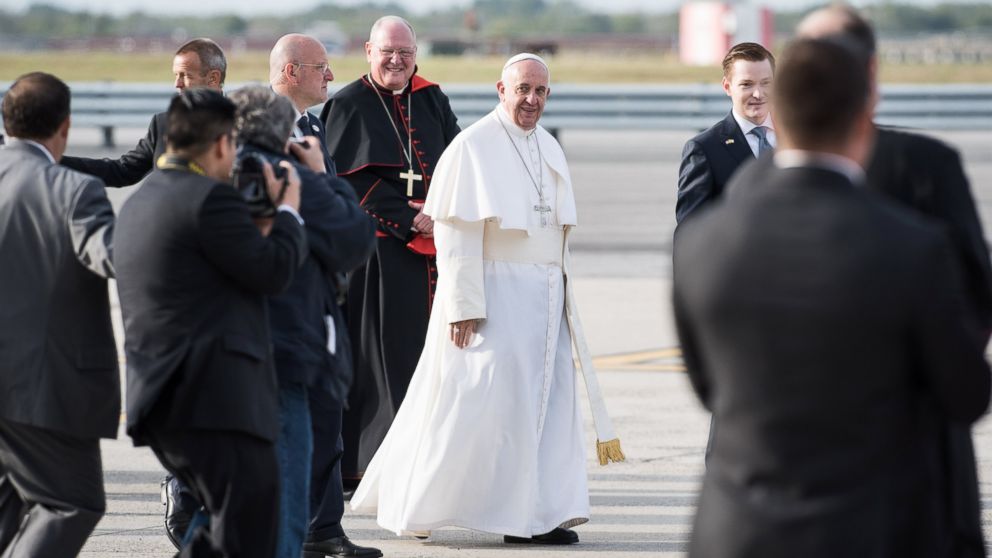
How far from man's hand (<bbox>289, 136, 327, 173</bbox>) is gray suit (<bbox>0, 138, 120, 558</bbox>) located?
0.57 meters

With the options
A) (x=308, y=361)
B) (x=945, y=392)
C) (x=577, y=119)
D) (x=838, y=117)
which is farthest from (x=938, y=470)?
(x=577, y=119)

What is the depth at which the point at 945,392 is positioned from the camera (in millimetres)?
2965

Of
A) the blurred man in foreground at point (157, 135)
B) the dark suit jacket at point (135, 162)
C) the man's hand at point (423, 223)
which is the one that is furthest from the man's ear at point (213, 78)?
the man's hand at point (423, 223)

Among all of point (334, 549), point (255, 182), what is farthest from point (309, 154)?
point (334, 549)

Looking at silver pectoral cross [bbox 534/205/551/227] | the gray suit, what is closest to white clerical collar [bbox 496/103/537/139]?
silver pectoral cross [bbox 534/205/551/227]

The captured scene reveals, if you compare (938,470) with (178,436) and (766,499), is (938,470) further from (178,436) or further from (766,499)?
(178,436)

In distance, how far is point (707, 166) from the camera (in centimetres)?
602

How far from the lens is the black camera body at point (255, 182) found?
4.25 metres

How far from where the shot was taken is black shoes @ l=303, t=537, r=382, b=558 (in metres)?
5.83

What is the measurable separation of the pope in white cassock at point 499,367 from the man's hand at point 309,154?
1580 mm

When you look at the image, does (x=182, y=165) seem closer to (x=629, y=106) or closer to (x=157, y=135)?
(x=157, y=135)

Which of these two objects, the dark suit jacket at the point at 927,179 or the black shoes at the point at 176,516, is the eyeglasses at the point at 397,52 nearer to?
the black shoes at the point at 176,516

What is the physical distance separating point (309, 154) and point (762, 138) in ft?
7.39

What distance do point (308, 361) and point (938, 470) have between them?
1979 mm
